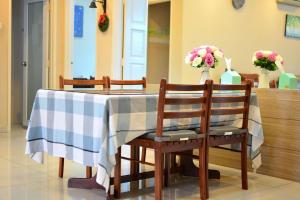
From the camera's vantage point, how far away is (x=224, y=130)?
3.15 meters

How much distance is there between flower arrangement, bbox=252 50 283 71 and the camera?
3979mm

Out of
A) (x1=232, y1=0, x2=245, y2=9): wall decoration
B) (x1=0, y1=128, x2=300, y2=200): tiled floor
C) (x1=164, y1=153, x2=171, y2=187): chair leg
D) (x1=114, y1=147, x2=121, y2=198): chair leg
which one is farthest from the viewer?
(x1=232, y1=0, x2=245, y2=9): wall decoration

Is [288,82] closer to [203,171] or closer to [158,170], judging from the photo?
[203,171]

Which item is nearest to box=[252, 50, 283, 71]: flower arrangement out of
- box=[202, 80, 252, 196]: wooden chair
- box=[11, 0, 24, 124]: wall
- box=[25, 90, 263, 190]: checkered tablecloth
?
box=[202, 80, 252, 196]: wooden chair

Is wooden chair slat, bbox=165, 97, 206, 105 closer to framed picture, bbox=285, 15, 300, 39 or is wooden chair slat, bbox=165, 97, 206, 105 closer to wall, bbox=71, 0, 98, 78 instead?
framed picture, bbox=285, 15, 300, 39

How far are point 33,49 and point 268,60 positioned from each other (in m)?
3.98

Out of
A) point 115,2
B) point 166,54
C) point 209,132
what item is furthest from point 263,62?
point 166,54

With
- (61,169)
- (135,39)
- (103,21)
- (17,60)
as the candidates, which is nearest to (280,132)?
(61,169)

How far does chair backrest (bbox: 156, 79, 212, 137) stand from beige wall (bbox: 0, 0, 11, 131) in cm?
364

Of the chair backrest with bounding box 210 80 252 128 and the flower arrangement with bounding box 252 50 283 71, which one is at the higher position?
the flower arrangement with bounding box 252 50 283 71

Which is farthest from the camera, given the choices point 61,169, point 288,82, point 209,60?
point 288,82

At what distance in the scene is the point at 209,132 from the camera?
3.04 m

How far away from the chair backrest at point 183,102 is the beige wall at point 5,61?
12.0ft

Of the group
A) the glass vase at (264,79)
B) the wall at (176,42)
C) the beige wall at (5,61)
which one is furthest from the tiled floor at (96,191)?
the wall at (176,42)
